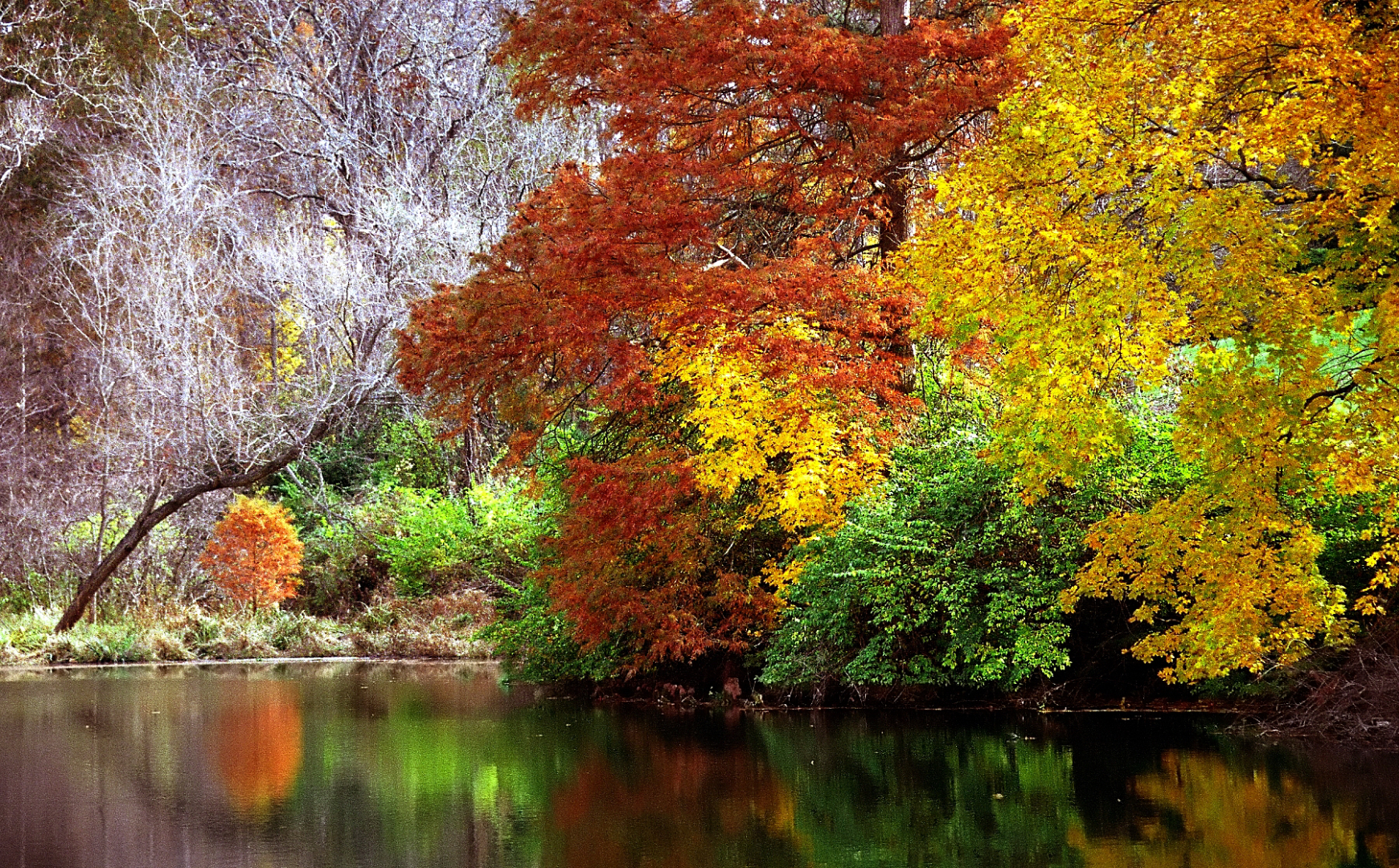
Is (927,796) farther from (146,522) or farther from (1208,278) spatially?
(146,522)

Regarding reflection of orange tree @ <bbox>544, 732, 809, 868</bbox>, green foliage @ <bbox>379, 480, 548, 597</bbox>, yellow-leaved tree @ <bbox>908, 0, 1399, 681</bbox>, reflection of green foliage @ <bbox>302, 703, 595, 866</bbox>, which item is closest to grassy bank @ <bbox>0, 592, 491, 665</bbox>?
green foliage @ <bbox>379, 480, 548, 597</bbox>

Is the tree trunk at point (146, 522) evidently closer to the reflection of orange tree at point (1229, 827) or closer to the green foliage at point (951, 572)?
the green foliage at point (951, 572)

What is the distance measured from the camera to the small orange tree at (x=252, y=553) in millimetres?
23734

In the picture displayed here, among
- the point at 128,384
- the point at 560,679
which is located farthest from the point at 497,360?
the point at 128,384

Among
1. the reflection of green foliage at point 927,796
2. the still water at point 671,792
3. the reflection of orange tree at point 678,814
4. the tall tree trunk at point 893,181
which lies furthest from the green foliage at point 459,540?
the reflection of orange tree at point 678,814

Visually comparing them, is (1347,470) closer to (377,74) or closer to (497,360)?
(497,360)

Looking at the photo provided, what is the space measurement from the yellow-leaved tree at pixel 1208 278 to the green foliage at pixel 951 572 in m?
1.09

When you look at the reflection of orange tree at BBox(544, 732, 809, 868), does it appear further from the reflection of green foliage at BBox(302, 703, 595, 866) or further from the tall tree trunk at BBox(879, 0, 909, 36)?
the tall tree trunk at BBox(879, 0, 909, 36)

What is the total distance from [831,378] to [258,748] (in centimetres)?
592

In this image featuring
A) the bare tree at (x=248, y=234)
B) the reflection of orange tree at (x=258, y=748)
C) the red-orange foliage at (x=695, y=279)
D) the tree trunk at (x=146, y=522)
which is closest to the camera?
the reflection of orange tree at (x=258, y=748)

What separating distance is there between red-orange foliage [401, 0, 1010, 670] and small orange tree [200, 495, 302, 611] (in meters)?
8.27

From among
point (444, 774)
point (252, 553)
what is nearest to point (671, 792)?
point (444, 774)

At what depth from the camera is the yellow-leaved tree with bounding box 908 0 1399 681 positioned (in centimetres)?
1008

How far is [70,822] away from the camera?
9.12 metres
